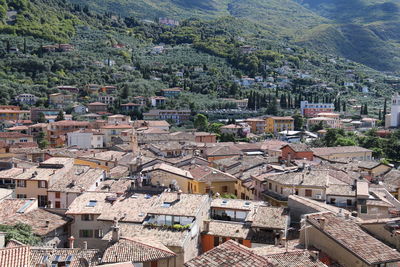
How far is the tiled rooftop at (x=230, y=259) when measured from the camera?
47.0 ft

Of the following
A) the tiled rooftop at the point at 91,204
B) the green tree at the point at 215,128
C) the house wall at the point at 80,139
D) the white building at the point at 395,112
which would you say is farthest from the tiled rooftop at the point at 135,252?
the white building at the point at 395,112

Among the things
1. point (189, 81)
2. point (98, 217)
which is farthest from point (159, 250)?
point (189, 81)

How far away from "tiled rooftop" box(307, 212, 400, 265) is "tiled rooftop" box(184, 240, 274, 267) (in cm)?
426

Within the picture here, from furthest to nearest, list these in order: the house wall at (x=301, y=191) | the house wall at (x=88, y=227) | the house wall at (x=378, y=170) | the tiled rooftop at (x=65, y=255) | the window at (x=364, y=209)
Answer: the house wall at (x=378, y=170) → the house wall at (x=301, y=191) → the window at (x=364, y=209) → the house wall at (x=88, y=227) → the tiled rooftop at (x=65, y=255)

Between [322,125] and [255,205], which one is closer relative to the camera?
[255,205]

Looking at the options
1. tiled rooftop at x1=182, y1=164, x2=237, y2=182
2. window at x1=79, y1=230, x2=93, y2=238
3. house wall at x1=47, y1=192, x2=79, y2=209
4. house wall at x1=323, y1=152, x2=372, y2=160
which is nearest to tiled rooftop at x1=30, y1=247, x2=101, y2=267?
window at x1=79, y1=230, x2=93, y2=238

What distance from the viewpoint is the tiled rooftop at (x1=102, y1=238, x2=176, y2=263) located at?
63.6 feet

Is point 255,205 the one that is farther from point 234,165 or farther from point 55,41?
point 55,41

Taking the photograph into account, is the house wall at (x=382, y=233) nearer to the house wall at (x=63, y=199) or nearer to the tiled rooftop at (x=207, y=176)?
the tiled rooftop at (x=207, y=176)

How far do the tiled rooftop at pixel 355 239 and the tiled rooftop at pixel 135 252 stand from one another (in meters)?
6.18

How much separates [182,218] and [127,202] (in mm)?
6025

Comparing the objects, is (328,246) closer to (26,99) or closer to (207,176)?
(207,176)

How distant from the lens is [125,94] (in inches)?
4916

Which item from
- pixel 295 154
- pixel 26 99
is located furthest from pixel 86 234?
pixel 26 99
